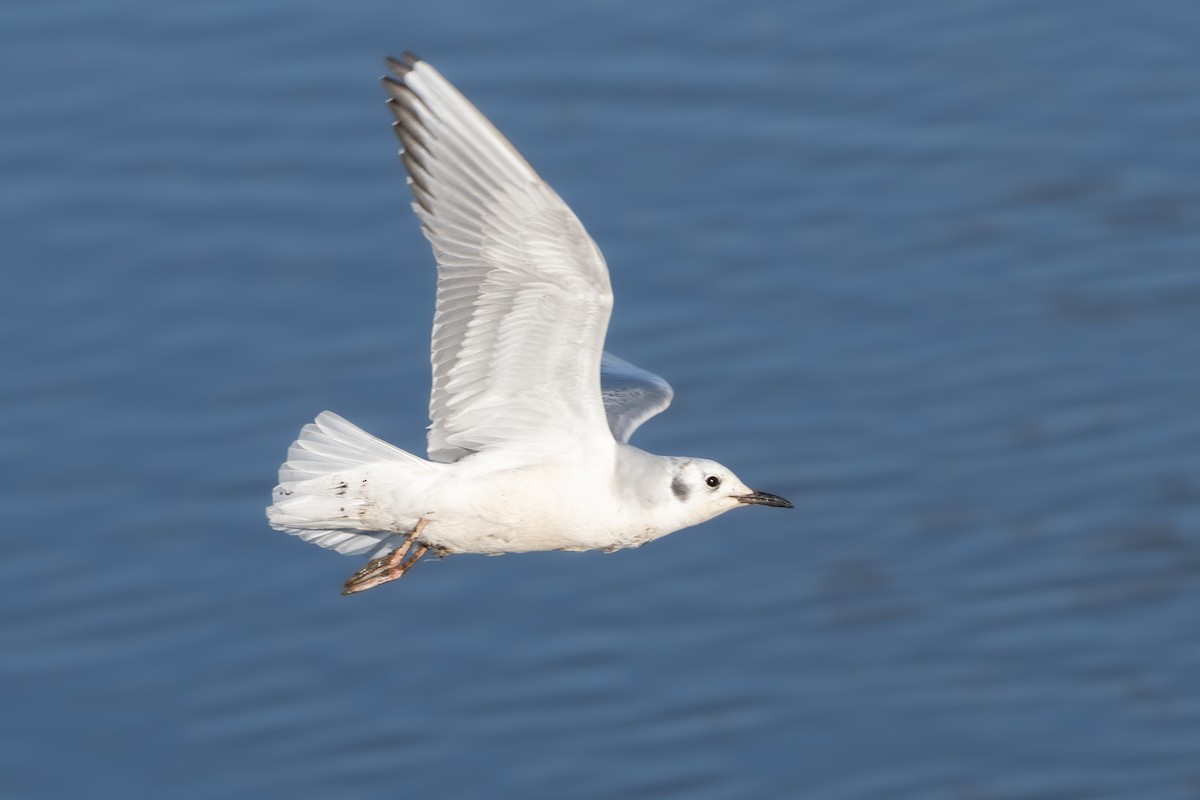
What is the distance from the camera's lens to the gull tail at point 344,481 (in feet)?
33.0

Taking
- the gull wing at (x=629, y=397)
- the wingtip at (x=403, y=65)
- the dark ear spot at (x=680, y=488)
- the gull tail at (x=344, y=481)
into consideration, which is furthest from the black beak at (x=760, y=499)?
the wingtip at (x=403, y=65)

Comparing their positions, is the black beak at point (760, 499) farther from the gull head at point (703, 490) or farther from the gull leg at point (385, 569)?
the gull leg at point (385, 569)

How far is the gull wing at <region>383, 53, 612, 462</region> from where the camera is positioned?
9383mm

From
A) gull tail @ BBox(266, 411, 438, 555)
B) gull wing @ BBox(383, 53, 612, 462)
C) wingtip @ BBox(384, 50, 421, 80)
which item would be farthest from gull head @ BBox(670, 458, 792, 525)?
wingtip @ BBox(384, 50, 421, 80)

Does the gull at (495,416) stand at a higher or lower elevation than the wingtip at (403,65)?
lower

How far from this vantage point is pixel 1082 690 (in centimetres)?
1567

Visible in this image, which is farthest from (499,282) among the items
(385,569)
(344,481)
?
(385,569)

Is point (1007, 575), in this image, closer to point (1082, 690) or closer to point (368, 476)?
point (1082, 690)

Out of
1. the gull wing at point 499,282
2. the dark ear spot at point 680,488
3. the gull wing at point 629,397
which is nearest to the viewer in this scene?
the gull wing at point 499,282

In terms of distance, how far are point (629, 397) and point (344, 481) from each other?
182cm

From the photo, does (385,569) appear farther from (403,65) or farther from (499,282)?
(403,65)

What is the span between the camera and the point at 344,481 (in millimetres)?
10102

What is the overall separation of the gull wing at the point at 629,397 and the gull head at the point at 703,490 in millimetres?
704

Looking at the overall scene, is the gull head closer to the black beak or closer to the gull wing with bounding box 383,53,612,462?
the black beak
